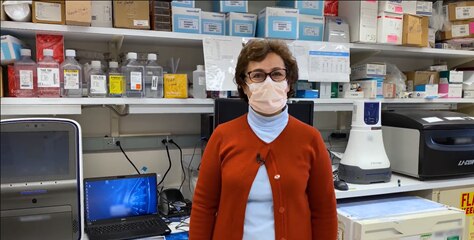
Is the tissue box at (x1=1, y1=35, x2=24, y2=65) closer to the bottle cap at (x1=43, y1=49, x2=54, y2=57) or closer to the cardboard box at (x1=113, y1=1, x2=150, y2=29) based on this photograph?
the bottle cap at (x1=43, y1=49, x2=54, y2=57)

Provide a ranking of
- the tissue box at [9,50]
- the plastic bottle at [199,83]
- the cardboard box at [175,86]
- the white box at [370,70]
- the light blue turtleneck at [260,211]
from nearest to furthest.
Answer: the light blue turtleneck at [260,211]
the tissue box at [9,50]
the cardboard box at [175,86]
the plastic bottle at [199,83]
the white box at [370,70]

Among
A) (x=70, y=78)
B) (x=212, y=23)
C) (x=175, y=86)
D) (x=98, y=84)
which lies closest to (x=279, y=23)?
(x=212, y=23)

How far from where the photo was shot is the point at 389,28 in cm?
210

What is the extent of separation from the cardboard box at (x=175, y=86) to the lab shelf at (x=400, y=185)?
3.00ft

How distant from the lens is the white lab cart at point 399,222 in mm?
1591

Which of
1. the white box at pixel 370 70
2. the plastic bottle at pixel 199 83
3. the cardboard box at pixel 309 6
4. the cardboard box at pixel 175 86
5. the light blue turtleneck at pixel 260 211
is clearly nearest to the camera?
the light blue turtleneck at pixel 260 211

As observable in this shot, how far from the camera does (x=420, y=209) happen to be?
1739mm

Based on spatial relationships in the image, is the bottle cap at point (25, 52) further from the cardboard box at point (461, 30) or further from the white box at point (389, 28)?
the cardboard box at point (461, 30)

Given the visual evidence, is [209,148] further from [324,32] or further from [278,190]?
[324,32]

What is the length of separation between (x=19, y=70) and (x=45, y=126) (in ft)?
1.13

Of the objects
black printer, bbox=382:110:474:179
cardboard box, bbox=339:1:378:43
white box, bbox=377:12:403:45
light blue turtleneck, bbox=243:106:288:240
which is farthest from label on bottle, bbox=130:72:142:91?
black printer, bbox=382:110:474:179

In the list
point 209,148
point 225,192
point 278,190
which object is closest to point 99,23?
point 209,148

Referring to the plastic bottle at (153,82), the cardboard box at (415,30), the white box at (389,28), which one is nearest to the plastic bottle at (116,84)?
the plastic bottle at (153,82)

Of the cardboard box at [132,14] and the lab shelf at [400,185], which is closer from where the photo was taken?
the cardboard box at [132,14]
